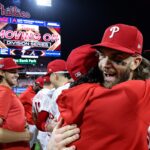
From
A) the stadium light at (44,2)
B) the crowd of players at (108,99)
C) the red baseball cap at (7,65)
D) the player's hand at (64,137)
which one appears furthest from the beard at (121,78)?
the stadium light at (44,2)

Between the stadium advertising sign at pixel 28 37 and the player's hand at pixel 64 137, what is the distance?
37.5 ft

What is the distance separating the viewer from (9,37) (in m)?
12.8

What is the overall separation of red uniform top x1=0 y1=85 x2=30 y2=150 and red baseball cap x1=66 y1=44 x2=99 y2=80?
1.28 meters

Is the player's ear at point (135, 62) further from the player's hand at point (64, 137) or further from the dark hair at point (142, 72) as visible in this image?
the player's hand at point (64, 137)

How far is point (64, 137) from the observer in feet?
4.99

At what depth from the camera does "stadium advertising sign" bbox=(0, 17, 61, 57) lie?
12852 mm

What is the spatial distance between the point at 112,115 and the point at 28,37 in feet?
39.4

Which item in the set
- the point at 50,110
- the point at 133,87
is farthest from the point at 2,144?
the point at 133,87

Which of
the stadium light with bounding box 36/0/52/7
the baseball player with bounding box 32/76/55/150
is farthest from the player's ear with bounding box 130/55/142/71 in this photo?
the stadium light with bounding box 36/0/52/7

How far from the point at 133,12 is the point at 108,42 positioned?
713 inches

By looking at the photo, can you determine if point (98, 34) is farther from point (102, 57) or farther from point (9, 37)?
point (102, 57)

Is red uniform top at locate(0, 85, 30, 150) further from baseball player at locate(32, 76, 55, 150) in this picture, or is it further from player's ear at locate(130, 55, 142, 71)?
player's ear at locate(130, 55, 142, 71)

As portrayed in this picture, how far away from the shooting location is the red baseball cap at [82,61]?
2.03 m

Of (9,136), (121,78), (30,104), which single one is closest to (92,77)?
(121,78)
